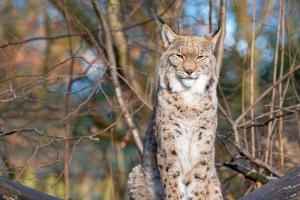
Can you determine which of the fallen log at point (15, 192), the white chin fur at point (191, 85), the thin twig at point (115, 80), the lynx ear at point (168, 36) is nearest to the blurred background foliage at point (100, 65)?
the thin twig at point (115, 80)

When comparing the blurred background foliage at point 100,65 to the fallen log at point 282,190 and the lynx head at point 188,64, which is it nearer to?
the lynx head at point 188,64

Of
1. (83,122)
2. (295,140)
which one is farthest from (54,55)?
(295,140)

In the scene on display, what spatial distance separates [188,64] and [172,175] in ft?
2.65

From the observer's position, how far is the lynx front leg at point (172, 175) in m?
4.41

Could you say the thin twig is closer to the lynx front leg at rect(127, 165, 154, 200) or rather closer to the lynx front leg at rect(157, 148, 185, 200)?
the lynx front leg at rect(127, 165, 154, 200)

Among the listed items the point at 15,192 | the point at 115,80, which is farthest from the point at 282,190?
the point at 115,80

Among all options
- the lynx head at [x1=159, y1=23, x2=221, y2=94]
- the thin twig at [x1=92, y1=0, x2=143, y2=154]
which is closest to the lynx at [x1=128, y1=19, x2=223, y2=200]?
the lynx head at [x1=159, y1=23, x2=221, y2=94]

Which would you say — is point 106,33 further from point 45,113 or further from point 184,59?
point 184,59

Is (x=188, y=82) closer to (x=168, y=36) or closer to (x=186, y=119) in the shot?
(x=186, y=119)

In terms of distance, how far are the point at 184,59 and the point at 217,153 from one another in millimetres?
4179

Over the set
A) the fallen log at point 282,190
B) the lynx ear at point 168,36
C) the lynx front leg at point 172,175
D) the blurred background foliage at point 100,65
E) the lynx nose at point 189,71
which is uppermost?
the blurred background foliage at point 100,65

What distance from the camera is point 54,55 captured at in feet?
27.7

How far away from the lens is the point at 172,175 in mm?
4410

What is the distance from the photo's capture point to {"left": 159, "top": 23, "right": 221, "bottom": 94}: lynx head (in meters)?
4.45
